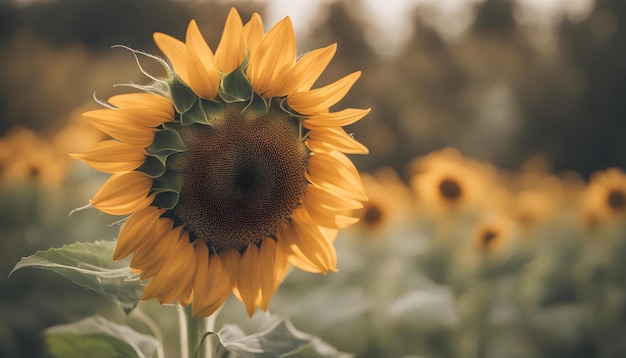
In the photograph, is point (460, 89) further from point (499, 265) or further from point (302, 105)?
point (302, 105)

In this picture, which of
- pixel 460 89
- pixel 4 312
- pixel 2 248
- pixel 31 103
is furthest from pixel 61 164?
pixel 460 89

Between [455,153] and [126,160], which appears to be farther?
[455,153]

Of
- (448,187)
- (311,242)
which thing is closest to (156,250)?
(311,242)

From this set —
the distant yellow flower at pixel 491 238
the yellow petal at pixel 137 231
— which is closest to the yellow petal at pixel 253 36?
the yellow petal at pixel 137 231

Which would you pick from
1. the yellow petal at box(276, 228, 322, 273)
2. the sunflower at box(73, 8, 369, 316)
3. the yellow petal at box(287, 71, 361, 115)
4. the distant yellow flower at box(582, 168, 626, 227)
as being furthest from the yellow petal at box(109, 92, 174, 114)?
the distant yellow flower at box(582, 168, 626, 227)

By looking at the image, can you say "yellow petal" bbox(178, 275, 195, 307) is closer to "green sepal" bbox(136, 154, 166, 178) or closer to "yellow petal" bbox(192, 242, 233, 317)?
"yellow petal" bbox(192, 242, 233, 317)

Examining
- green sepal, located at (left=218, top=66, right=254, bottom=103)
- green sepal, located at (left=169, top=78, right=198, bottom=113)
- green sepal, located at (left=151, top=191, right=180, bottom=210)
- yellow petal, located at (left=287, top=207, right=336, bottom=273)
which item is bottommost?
green sepal, located at (left=151, top=191, right=180, bottom=210)
